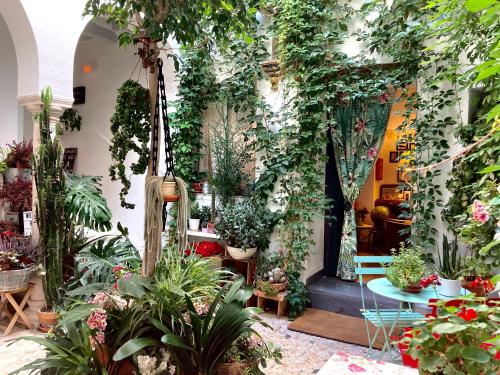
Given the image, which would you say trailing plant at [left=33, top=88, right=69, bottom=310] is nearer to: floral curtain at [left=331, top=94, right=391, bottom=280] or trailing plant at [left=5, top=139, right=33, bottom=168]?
trailing plant at [left=5, top=139, right=33, bottom=168]

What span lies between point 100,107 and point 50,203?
3462 mm

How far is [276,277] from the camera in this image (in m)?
4.46

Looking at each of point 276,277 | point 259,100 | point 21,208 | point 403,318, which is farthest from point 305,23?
point 21,208

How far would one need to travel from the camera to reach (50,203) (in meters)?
3.89

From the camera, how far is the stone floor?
10.7ft

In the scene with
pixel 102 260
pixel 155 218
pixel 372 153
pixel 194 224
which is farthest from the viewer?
pixel 194 224

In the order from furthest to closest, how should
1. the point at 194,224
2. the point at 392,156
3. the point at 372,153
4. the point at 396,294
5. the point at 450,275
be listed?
1. the point at 392,156
2. the point at 194,224
3. the point at 372,153
4. the point at 450,275
5. the point at 396,294

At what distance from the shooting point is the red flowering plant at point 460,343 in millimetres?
985

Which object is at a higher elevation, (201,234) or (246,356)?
(201,234)

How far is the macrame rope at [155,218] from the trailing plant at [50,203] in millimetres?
1965

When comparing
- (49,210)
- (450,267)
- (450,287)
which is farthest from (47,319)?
(450,267)

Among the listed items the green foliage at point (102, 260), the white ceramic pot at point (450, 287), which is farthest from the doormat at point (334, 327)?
the green foliage at point (102, 260)

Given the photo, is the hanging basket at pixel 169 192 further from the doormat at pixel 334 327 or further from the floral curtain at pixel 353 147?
the floral curtain at pixel 353 147

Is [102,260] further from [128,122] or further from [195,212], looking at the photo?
[128,122]
